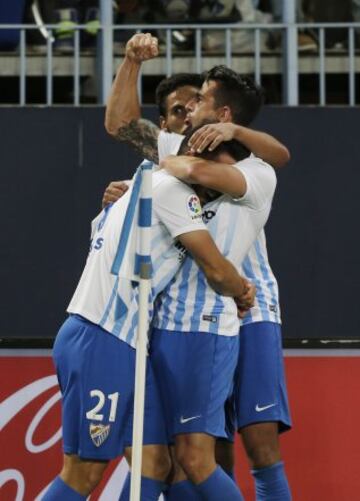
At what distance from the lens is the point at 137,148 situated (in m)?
6.65

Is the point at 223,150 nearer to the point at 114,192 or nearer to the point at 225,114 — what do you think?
the point at 225,114

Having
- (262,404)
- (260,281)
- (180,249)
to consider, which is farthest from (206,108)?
(262,404)

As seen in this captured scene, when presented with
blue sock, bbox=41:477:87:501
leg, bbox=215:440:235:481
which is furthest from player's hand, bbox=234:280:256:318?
blue sock, bbox=41:477:87:501

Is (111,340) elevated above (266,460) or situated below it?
above

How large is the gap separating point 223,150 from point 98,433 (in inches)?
43.5

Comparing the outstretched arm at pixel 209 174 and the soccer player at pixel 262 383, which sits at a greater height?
the outstretched arm at pixel 209 174

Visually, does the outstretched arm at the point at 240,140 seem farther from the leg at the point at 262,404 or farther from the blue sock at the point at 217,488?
the blue sock at the point at 217,488

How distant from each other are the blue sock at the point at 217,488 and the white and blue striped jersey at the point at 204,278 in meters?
0.50

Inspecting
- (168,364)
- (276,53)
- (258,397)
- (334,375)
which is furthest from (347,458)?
(276,53)

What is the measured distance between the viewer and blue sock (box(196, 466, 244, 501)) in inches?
219

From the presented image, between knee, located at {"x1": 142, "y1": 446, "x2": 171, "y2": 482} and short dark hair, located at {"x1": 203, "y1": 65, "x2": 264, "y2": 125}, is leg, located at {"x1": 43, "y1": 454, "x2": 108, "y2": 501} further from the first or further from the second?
short dark hair, located at {"x1": 203, "y1": 65, "x2": 264, "y2": 125}

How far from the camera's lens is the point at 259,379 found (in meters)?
6.02

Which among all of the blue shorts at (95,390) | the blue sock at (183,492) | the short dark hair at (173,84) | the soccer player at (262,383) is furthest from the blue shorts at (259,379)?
the short dark hair at (173,84)

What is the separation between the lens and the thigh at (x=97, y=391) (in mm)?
5508
